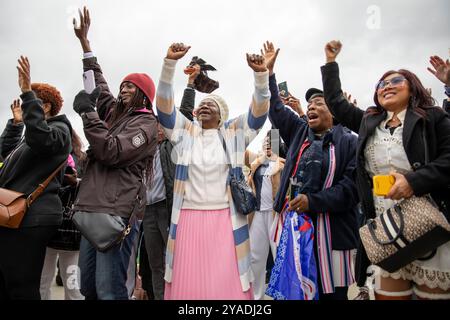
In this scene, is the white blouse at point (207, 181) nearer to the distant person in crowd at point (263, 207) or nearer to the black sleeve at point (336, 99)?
the black sleeve at point (336, 99)

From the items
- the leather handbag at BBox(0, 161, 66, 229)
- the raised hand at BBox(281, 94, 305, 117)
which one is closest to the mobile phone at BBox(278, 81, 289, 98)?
the raised hand at BBox(281, 94, 305, 117)

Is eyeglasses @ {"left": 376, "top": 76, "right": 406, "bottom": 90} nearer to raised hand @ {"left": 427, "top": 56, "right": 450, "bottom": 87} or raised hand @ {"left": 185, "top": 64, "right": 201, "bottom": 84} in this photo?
raised hand @ {"left": 427, "top": 56, "right": 450, "bottom": 87}

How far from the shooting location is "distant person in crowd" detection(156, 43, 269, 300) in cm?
296

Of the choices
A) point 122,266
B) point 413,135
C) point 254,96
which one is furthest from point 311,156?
point 122,266

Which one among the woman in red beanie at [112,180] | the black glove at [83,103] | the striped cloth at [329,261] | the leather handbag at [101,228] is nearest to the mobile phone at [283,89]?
the striped cloth at [329,261]

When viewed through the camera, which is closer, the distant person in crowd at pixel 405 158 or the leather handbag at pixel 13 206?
the distant person in crowd at pixel 405 158

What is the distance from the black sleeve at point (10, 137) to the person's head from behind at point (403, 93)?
11.6 feet

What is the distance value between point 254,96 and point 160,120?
78 centimetres

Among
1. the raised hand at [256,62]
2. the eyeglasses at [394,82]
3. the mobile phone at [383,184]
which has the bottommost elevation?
the mobile phone at [383,184]

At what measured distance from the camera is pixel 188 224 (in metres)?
3.06

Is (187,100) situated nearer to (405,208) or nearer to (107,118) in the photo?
(107,118)

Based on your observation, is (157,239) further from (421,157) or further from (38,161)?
(421,157)

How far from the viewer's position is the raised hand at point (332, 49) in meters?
3.05

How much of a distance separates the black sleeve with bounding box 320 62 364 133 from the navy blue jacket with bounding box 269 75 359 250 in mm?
308
